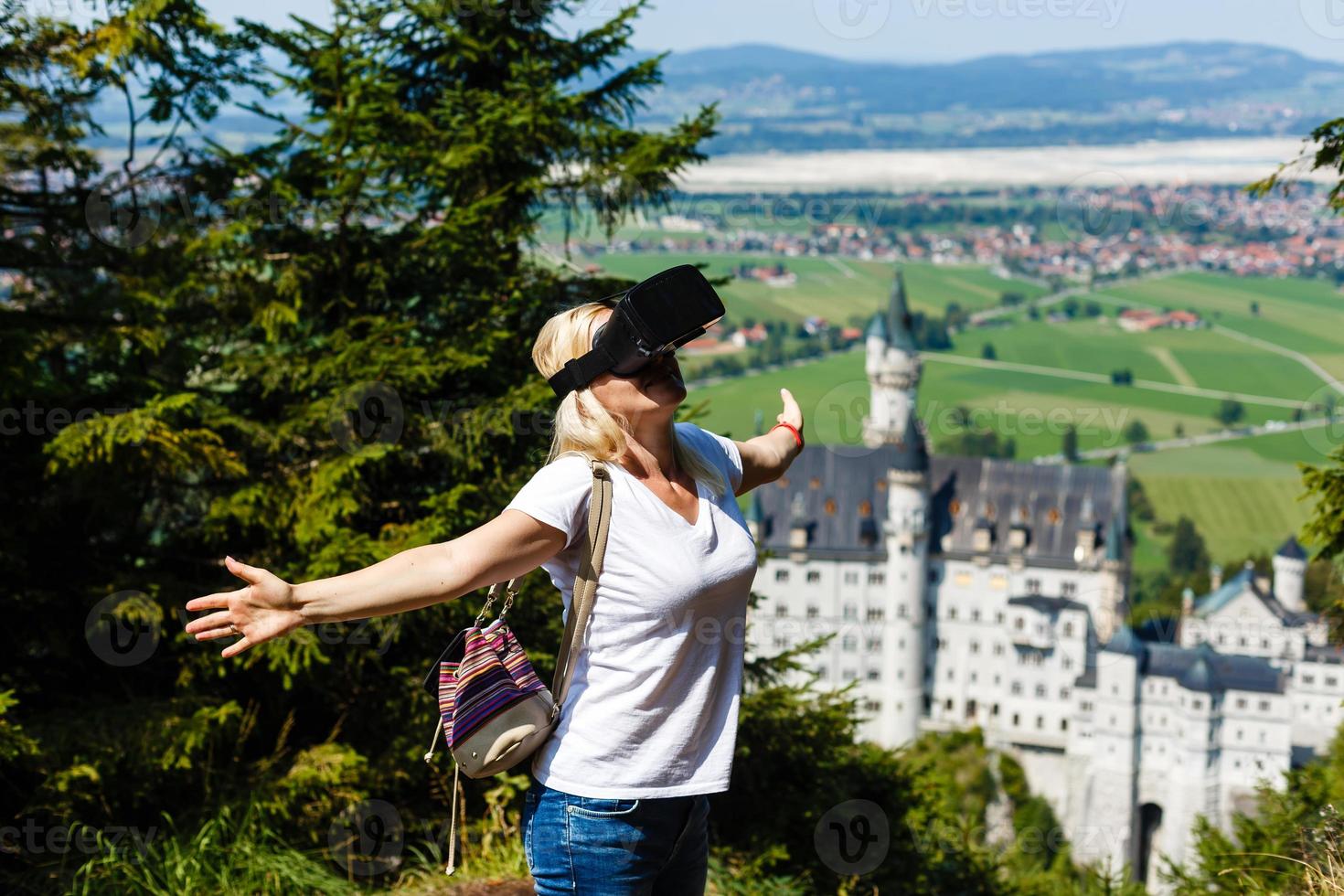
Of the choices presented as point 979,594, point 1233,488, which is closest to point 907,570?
point 979,594

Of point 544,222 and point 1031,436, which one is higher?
point 544,222

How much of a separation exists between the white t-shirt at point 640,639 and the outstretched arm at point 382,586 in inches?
3.7

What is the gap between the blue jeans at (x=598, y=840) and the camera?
300cm

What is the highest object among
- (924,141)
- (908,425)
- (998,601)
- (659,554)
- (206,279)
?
(924,141)

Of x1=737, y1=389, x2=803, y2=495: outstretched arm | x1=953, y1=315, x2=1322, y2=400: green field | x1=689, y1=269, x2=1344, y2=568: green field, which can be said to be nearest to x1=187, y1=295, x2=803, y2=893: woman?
x1=737, y1=389, x2=803, y2=495: outstretched arm

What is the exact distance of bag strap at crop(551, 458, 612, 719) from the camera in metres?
2.96

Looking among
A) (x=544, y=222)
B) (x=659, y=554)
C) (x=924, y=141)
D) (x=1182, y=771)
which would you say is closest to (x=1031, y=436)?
(x=1182, y=771)

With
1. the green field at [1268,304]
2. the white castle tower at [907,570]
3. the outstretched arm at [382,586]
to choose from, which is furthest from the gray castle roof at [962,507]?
the green field at [1268,304]

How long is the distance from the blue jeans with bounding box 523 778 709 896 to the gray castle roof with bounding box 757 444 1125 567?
6789cm

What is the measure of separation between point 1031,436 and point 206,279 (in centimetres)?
12191

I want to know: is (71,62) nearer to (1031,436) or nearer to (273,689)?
(273,689)

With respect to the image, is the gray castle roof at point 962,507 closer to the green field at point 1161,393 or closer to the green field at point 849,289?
the green field at point 1161,393

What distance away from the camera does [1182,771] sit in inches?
2425

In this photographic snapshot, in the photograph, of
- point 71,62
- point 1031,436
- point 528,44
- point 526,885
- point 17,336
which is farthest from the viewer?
point 1031,436
